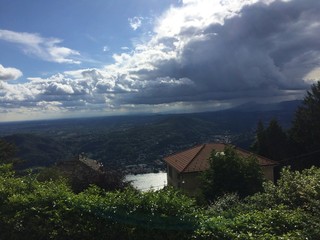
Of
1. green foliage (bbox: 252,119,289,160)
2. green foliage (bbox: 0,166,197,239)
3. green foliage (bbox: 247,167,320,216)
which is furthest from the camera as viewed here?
green foliage (bbox: 252,119,289,160)

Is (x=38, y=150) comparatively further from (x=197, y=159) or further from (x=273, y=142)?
(x=197, y=159)

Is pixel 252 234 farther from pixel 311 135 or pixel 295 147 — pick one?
pixel 295 147

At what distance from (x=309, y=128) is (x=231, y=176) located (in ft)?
78.6

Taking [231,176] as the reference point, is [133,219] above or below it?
above

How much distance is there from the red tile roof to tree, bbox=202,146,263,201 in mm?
8564

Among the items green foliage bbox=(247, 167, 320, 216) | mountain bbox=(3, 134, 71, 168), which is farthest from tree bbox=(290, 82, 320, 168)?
mountain bbox=(3, 134, 71, 168)

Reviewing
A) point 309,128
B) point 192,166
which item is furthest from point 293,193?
point 309,128

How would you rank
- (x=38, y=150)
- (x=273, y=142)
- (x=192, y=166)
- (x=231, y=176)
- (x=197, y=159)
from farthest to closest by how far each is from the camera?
(x=38, y=150) → (x=273, y=142) → (x=197, y=159) → (x=192, y=166) → (x=231, y=176)

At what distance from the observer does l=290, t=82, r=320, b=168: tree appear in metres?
42.8

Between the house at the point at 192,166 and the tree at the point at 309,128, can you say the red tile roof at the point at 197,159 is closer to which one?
the house at the point at 192,166

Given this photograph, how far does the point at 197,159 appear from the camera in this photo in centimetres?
3600

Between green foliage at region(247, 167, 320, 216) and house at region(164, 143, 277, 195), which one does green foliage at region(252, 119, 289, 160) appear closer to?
house at region(164, 143, 277, 195)

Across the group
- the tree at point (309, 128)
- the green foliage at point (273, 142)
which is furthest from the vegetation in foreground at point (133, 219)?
the green foliage at point (273, 142)

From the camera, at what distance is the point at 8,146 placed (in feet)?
148
